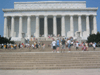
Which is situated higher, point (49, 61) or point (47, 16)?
point (47, 16)

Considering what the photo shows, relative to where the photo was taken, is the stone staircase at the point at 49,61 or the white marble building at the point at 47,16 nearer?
the stone staircase at the point at 49,61

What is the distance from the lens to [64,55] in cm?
1380

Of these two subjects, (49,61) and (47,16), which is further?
(47,16)

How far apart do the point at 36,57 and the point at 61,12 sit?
4040 cm

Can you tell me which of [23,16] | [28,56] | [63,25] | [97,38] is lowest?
[28,56]

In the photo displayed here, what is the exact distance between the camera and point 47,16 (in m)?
53.1

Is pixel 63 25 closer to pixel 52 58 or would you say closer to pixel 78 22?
pixel 78 22

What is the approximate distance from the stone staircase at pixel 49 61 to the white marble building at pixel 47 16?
36.1 meters

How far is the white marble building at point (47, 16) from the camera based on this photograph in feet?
168

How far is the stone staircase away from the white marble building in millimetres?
36134

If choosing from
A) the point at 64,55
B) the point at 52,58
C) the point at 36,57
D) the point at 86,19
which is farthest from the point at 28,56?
the point at 86,19

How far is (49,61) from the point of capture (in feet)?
40.5

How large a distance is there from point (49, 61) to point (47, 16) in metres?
42.4

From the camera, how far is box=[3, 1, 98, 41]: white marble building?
5109cm
